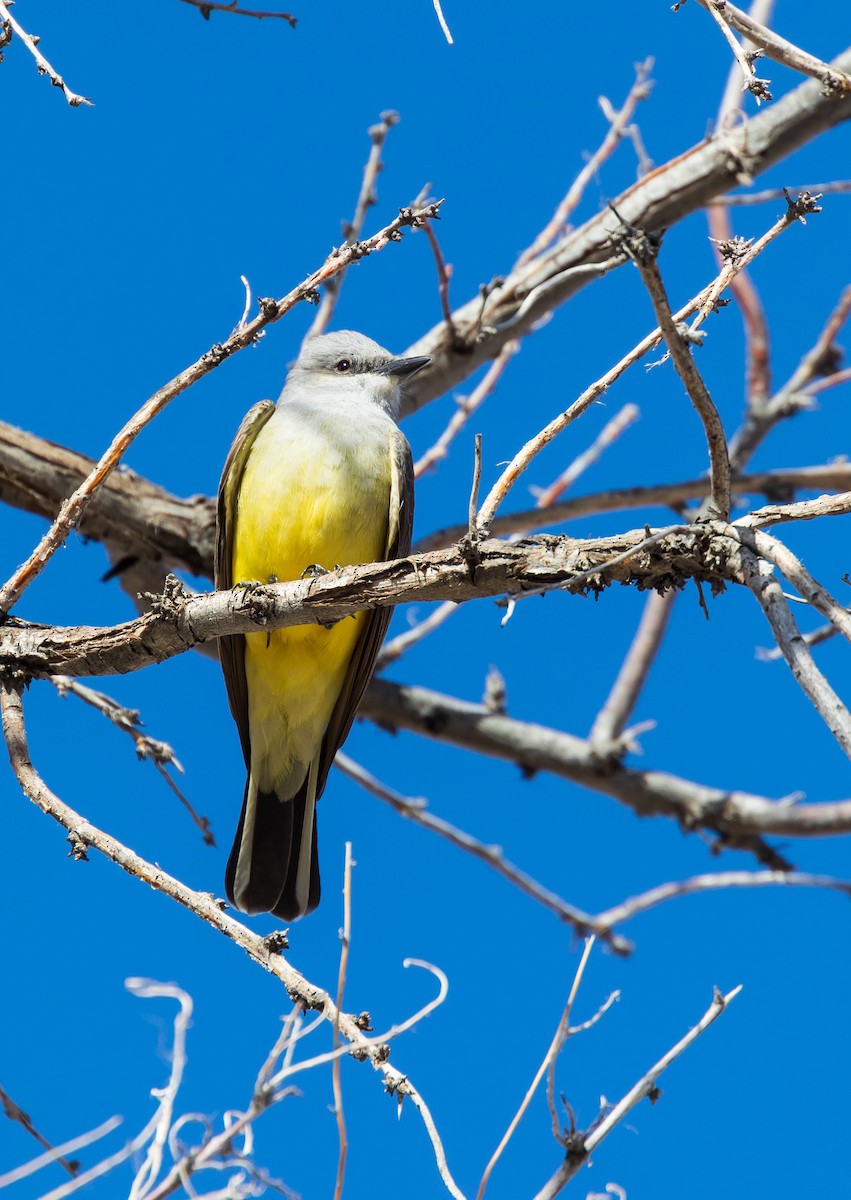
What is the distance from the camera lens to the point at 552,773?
21.6 feet

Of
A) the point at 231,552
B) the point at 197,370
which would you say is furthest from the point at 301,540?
the point at 197,370

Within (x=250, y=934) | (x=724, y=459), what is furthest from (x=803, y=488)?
(x=250, y=934)

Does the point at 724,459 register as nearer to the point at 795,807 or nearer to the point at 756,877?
the point at 756,877

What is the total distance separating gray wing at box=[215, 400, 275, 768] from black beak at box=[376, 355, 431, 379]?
75 cm

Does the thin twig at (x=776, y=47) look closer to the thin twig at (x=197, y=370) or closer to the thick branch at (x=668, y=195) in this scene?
the thin twig at (x=197, y=370)

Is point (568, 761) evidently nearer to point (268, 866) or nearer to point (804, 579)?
point (268, 866)

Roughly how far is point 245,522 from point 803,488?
2664 mm

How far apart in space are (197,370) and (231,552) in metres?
2.15

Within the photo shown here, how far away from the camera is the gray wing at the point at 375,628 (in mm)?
5246

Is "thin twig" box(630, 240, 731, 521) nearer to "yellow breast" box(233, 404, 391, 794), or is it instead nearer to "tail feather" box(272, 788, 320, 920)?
"yellow breast" box(233, 404, 391, 794)

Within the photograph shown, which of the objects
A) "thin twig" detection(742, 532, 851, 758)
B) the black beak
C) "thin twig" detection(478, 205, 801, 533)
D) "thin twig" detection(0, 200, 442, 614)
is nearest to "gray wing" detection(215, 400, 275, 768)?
the black beak

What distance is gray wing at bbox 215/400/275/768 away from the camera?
530 centimetres

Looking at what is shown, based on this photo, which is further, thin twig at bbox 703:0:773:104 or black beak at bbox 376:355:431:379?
black beak at bbox 376:355:431:379

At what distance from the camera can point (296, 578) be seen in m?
5.15
